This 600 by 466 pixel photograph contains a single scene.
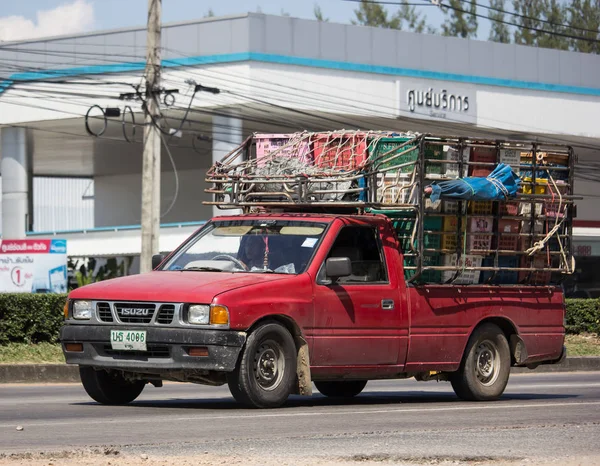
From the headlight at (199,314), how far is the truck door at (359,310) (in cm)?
126

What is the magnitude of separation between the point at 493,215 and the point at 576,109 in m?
37.0

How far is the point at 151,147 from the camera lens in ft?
84.2

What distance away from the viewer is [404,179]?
509 inches

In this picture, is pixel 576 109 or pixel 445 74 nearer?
pixel 445 74

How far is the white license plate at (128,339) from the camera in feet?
35.4

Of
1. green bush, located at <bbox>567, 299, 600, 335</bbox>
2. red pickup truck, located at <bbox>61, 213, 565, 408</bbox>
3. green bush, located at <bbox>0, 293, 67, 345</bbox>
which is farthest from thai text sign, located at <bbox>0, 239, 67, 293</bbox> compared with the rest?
red pickup truck, located at <bbox>61, 213, 565, 408</bbox>

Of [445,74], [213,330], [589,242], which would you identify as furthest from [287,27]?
[213,330]

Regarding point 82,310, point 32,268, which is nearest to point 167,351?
point 82,310

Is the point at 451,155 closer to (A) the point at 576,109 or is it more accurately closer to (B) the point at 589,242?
(B) the point at 589,242

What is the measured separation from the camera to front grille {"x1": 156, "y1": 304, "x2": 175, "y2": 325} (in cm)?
1077

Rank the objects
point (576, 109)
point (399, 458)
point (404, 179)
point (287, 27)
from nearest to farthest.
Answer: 1. point (399, 458)
2. point (404, 179)
3. point (287, 27)
4. point (576, 109)

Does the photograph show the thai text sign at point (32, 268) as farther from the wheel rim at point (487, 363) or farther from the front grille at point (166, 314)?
the front grille at point (166, 314)

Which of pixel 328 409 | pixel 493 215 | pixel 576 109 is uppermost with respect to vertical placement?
pixel 576 109

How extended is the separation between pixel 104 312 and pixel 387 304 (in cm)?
282
